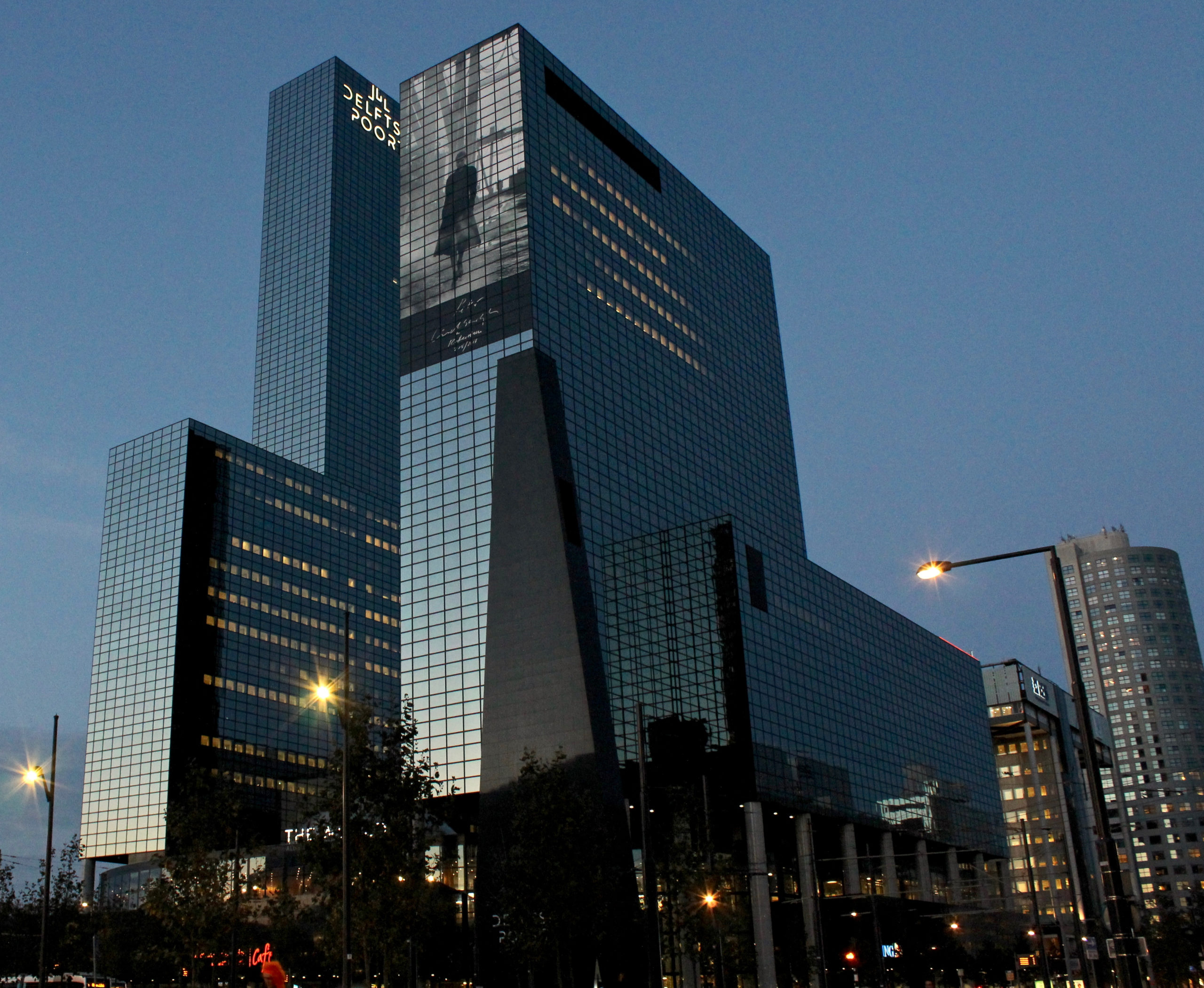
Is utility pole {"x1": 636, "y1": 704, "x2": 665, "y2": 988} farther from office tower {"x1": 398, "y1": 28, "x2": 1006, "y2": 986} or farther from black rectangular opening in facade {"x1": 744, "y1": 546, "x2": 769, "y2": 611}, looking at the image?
black rectangular opening in facade {"x1": 744, "y1": 546, "x2": 769, "y2": 611}

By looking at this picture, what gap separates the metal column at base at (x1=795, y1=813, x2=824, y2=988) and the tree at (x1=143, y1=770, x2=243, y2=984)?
59191mm

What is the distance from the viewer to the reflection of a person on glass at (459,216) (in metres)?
114

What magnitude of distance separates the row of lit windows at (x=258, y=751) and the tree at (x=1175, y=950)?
104609mm

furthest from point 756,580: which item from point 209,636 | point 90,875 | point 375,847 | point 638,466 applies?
point 90,875

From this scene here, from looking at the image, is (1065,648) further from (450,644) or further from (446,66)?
(446,66)

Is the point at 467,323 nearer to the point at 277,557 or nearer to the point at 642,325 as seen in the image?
the point at 642,325

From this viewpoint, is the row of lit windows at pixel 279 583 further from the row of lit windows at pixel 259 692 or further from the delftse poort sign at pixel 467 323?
the delftse poort sign at pixel 467 323

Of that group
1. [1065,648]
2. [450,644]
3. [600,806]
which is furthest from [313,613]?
[1065,648]

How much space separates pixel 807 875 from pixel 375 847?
71462mm

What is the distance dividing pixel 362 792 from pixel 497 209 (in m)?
75.1

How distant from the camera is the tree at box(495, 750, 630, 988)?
210ft

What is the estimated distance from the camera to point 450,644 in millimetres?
101438

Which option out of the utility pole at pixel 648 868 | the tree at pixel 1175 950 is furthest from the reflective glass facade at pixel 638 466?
the utility pole at pixel 648 868

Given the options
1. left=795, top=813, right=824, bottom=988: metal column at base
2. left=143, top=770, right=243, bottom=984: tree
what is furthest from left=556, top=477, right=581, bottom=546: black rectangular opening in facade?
left=143, top=770, right=243, bottom=984: tree
